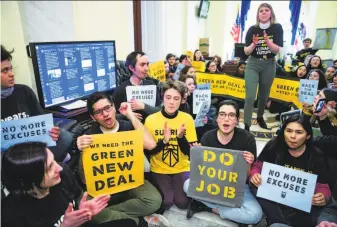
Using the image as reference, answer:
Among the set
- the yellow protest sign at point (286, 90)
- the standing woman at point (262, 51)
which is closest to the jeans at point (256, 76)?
the standing woman at point (262, 51)

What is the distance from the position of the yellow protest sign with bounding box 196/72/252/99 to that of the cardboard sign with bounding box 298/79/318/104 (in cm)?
107

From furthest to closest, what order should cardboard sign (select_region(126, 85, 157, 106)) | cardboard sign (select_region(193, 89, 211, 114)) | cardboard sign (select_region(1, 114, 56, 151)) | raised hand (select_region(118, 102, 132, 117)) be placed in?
cardboard sign (select_region(193, 89, 211, 114))
cardboard sign (select_region(126, 85, 157, 106))
raised hand (select_region(118, 102, 132, 117))
cardboard sign (select_region(1, 114, 56, 151))

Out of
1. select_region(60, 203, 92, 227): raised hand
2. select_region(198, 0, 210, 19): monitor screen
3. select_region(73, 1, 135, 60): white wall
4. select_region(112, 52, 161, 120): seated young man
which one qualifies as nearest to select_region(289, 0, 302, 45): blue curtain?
select_region(198, 0, 210, 19): monitor screen

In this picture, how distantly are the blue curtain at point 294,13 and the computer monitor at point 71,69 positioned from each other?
6216mm

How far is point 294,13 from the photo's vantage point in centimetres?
725

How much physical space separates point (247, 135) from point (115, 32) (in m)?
3.36

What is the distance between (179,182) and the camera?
2.03m

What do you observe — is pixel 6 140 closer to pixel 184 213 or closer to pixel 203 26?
pixel 184 213

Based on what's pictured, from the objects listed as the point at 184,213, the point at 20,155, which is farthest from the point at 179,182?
the point at 20,155

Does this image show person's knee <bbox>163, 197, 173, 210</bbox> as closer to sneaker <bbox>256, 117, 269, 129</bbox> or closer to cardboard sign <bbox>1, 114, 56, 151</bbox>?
cardboard sign <bbox>1, 114, 56, 151</bbox>

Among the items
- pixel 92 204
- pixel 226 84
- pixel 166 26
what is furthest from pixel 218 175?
pixel 166 26

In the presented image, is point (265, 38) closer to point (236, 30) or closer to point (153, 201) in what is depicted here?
point (153, 201)

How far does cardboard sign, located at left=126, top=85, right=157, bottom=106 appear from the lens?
232 centimetres

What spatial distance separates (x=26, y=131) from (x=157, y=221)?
1.07 m
